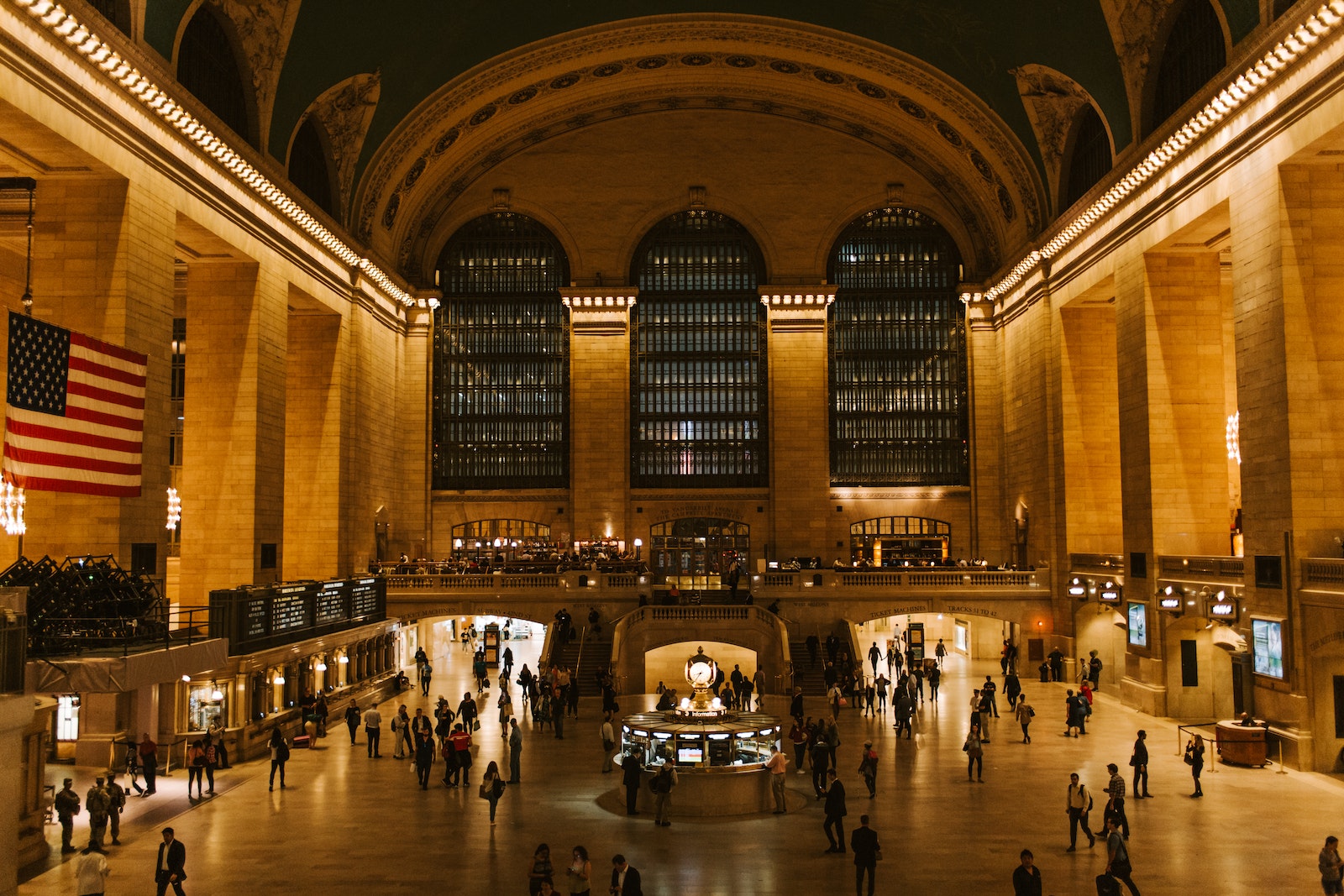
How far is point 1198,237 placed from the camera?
2678 centimetres

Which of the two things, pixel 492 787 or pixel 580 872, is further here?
pixel 492 787

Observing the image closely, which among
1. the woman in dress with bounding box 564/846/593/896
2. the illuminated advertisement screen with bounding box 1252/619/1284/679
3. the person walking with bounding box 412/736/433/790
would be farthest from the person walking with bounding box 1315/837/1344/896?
the person walking with bounding box 412/736/433/790

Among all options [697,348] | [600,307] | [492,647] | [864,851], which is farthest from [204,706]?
[697,348]

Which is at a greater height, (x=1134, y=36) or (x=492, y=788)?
(x=1134, y=36)

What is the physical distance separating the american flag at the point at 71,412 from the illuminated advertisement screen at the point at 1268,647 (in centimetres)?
2165

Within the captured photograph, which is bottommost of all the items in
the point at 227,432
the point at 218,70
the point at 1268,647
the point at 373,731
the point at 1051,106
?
the point at 373,731

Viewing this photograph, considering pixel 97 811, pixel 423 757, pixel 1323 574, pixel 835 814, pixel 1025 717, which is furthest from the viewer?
pixel 1025 717

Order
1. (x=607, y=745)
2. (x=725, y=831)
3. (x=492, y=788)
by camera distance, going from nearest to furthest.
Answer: (x=492, y=788) → (x=725, y=831) → (x=607, y=745)

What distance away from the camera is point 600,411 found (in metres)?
43.2

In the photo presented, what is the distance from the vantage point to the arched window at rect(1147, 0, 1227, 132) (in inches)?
990

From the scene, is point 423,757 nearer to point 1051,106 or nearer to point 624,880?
point 624,880

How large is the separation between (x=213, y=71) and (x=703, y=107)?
69.5ft

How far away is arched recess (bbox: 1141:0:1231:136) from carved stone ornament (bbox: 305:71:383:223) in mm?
21655

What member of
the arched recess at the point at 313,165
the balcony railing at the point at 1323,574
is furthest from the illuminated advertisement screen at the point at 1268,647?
the arched recess at the point at 313,165
